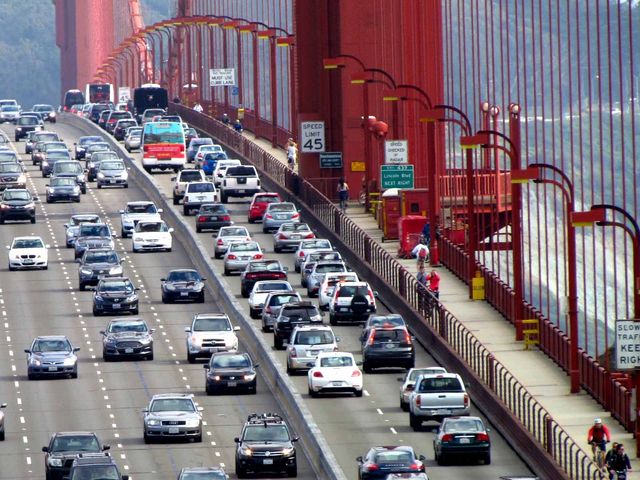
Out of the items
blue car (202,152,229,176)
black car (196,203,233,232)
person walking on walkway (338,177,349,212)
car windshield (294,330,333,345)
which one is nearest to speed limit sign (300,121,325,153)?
person walking on walkway (338,177,349,212)

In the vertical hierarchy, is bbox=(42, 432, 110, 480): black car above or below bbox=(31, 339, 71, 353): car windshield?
below

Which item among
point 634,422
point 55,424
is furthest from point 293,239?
point 634,422

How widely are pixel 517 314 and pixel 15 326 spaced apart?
19051 mm

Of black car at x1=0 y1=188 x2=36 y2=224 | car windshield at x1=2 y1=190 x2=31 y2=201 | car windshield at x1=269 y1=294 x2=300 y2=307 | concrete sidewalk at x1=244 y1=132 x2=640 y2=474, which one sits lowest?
concrete sidewalk at x1=244 y1=132 x2=640 y2=474

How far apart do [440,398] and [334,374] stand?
5.23 meters

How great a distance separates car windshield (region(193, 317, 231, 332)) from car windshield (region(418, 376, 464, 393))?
12.8 metres

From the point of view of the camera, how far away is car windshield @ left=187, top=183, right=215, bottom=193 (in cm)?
9325

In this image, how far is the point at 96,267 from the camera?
245 feet

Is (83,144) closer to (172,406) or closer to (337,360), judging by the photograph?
(337,360)

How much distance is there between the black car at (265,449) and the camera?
44.2 m

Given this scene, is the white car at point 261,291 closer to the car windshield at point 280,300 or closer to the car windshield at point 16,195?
the car windshield at point 280,300

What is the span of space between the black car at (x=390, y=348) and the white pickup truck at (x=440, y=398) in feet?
25.0

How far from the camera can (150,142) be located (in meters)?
111

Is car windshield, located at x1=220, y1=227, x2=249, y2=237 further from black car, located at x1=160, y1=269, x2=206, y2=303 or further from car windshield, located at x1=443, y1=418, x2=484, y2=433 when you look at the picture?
car windshield, located at x1=443, y1=418, x2=484, y2=433
